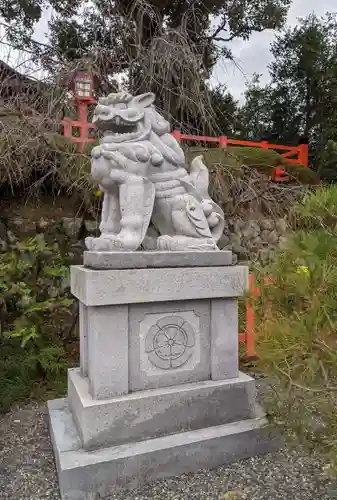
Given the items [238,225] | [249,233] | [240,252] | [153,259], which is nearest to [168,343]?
[153,259]

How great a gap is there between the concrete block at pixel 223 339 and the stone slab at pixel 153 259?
0.25 metres

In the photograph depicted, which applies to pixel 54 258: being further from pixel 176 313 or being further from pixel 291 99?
pixel 291 99

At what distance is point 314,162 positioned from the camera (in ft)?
28.6

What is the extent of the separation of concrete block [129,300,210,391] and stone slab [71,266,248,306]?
0.29ft

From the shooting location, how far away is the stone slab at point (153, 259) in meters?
2.05

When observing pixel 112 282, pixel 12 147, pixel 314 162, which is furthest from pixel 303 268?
pixel 314 162

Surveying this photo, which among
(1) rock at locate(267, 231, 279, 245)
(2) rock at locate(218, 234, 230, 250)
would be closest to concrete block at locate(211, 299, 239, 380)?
(2) rock at locate(218, 234, 230, 250)

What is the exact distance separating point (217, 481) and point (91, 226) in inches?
136

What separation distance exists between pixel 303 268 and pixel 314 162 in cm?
830

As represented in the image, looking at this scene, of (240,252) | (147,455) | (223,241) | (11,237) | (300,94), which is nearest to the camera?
(147,455)

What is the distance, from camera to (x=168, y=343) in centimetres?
221

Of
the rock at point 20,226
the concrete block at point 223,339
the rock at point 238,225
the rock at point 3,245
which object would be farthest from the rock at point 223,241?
the concrete block at point 223,339

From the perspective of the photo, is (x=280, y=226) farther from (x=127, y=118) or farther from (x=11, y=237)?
(x=127, y=118)

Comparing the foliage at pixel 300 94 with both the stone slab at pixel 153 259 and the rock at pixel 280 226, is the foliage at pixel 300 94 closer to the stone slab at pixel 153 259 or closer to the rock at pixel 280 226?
the rock at pixel 280 226
